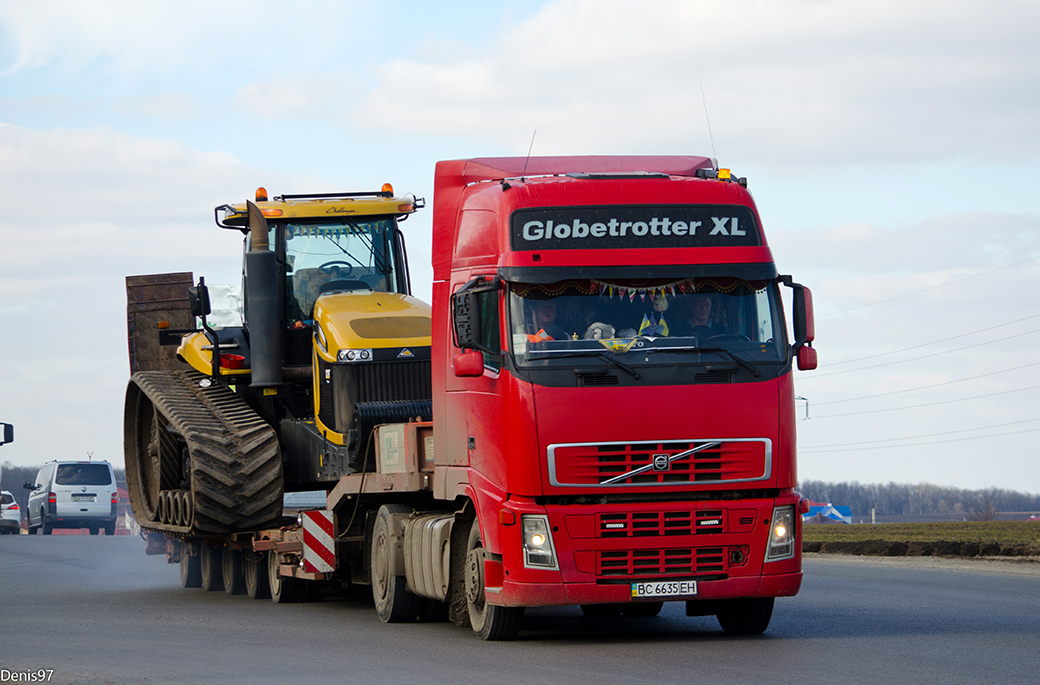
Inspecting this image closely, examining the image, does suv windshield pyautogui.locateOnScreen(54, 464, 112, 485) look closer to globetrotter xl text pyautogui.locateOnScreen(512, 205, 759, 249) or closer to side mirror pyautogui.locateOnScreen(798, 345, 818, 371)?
globetrotter xl text pyautogui.locateOnScreen(512, 205, 759, 249)

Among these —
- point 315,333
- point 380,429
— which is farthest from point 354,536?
point 315,333

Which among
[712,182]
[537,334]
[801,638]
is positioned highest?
[712,182]

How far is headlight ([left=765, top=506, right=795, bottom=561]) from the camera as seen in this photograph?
446 inches

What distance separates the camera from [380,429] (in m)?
14.8

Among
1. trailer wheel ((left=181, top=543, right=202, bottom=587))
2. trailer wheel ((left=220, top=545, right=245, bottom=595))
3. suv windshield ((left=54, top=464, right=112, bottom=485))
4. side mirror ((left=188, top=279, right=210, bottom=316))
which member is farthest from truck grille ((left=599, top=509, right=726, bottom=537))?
suv windshield ((left=54, top=464, right=112, bottom=485))

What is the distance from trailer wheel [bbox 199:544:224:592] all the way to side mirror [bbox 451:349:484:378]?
9059 mm

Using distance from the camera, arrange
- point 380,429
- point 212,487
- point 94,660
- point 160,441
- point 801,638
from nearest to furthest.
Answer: point 94,660, point 801,638, point 380,429, point 212,487, point 160,441

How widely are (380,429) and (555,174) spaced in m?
3.72

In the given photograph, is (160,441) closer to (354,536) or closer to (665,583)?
(354,536)

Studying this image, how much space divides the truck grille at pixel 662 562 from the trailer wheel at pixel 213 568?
9.66 metres

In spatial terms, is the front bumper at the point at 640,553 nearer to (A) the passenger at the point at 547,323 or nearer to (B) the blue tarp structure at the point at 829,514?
(A) the passenger at the point at 547,323

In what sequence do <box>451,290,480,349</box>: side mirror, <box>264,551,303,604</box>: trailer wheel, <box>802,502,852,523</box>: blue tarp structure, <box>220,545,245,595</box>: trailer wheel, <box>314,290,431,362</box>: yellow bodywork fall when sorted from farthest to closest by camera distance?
1. <box>802,502,852,523</box>: blue tarp structure
2. <box>220,545,245,595</box>: trailer wheel
3. <box>264,551,303,604</box>: trailer wheel
4. <box>314,290,431,362</box>: yellow bodywork
5. <box>451,290,480,349</box>: side mirror

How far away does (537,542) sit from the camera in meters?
11.0

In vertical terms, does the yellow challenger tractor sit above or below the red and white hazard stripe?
above
